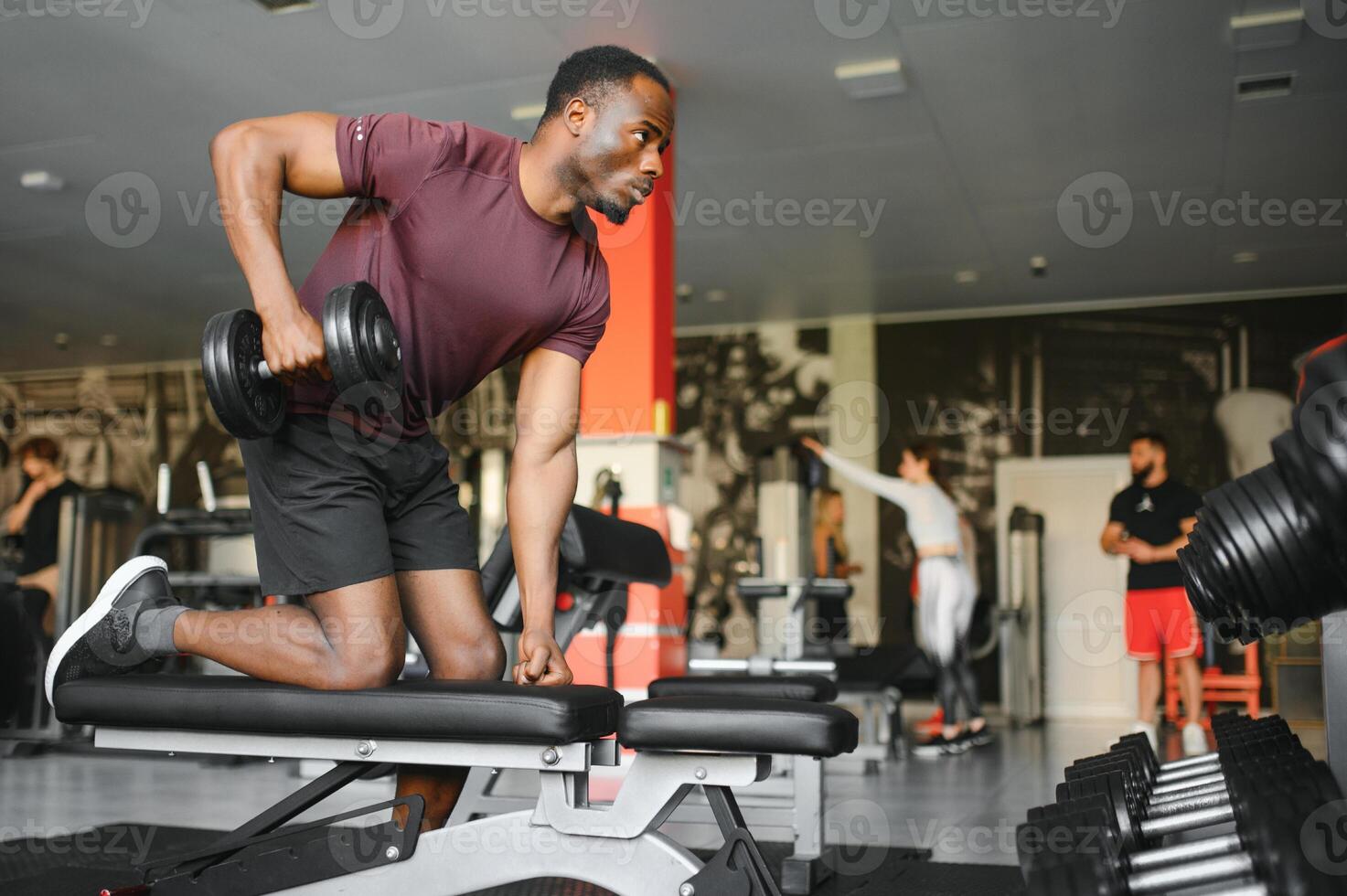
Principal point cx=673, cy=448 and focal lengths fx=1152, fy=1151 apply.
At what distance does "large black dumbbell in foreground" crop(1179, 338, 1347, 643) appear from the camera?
97 centimetres

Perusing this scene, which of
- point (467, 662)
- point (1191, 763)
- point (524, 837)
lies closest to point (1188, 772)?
point (1191, 763)

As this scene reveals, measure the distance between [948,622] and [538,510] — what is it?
396 centimetres

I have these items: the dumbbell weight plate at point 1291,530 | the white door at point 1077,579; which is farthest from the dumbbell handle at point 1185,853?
the white door at point 1077,579

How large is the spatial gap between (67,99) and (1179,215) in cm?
596

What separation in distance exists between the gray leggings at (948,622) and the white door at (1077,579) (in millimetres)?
2845

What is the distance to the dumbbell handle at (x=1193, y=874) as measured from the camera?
3.97ft

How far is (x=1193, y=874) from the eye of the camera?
4.02ft

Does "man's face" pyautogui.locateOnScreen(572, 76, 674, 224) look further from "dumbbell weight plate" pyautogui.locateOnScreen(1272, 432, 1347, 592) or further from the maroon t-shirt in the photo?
"dumbbell weight plate" pyautogui.locateOnScreen(1272, 432, 1347, 592)

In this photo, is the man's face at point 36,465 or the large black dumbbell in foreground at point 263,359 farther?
the man's face at point 36,465

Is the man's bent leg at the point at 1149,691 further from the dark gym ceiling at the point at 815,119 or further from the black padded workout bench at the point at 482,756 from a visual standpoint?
the black padded workout bench at the point at 482,756

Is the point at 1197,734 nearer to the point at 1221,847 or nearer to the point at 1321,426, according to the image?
the point at 1221,847

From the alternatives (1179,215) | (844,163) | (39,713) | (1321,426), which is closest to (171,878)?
(1321,426)

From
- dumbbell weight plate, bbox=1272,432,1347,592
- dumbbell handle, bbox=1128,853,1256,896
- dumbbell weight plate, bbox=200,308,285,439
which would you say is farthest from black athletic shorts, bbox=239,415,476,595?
dumbbell weight plate, bbox=1272,432,1347,592

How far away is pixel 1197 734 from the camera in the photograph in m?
5.20
